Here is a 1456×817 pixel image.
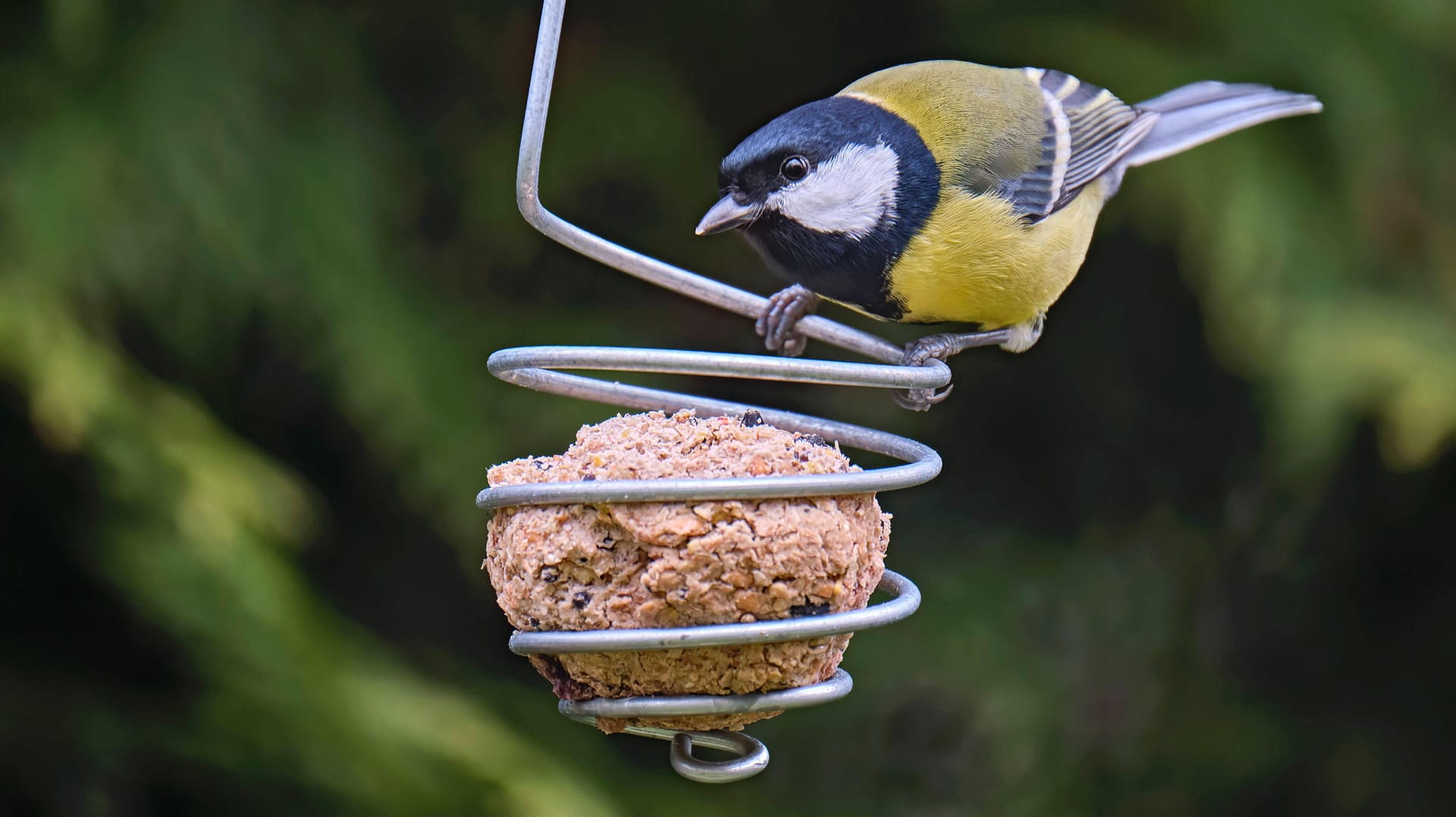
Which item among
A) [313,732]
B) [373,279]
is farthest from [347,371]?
[313,732]

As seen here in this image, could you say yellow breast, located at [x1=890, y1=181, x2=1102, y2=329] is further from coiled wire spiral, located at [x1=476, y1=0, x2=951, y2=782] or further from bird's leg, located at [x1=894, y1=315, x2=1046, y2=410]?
coiled wire spiral, located at [x1=476, y1=0, x2=951, y2=782]

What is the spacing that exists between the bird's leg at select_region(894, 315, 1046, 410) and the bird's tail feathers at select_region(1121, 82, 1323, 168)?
0.37 meters

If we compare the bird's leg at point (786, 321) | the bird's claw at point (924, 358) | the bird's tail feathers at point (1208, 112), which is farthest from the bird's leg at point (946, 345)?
the bird's tail feathers at point (1208, 112)

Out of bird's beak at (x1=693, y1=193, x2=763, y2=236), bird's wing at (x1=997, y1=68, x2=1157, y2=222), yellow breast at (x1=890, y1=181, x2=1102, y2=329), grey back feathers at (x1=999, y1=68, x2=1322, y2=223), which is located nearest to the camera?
bird's beak at (x1=693, y1=193, x2=763, y2=236)

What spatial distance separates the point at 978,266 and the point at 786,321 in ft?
0.76

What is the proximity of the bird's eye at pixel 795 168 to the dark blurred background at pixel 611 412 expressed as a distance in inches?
38.5

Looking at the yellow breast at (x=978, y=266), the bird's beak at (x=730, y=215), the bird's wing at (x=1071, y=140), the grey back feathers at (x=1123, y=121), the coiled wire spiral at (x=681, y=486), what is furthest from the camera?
the grey back feathers at (x=1123, y=121)

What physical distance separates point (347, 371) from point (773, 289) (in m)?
0.89

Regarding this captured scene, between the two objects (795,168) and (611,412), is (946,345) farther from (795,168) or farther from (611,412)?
(611,412)

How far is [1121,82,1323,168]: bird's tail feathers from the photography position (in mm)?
1756

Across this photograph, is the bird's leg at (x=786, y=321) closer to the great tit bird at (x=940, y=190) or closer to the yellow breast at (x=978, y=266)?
the great tit bird at (x=940, y=190)

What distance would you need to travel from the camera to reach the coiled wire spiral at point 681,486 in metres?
0.94

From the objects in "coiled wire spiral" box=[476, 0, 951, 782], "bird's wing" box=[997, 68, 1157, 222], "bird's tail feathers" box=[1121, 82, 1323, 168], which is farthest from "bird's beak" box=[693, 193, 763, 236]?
"bird's tail feathers" box=[1121, 82, 1323, 168]

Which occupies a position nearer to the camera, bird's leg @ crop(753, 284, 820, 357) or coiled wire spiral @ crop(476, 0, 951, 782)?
coiled wire spiral @ crop(476, 0, 951, 782)
